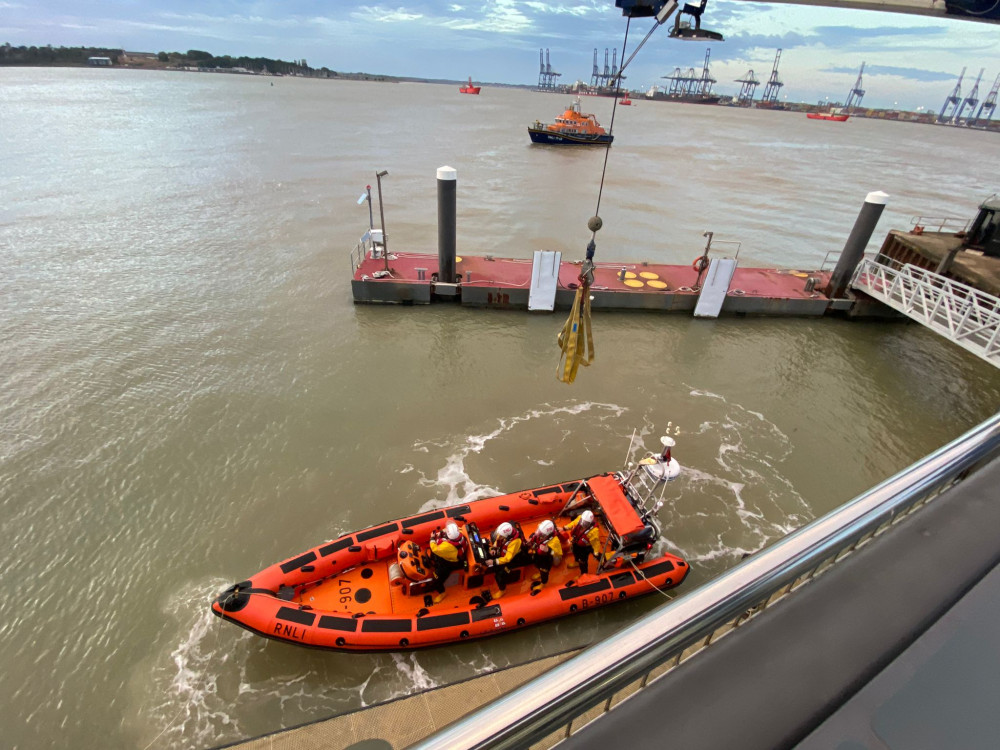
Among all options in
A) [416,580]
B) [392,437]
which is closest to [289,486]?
[392,437]

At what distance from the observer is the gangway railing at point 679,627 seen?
91 cm

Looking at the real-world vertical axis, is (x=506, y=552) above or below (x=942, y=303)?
below

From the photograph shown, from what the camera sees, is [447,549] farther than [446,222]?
A: No

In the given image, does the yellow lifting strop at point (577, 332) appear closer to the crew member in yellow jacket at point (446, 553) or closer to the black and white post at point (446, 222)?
the crew member in yellow jacket at point (446, 553)

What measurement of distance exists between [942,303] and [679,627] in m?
17.5

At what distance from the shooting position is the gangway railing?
91 cm

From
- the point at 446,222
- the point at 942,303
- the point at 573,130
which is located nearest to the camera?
the point at 942,303

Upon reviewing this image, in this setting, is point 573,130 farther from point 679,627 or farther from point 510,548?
point 679,627

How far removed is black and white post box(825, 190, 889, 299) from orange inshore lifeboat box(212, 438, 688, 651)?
13770 mm

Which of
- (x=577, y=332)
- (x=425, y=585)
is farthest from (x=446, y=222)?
(x=425, y=585)

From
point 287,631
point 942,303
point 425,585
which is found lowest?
point 287,631

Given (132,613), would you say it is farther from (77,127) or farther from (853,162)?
(853,162)

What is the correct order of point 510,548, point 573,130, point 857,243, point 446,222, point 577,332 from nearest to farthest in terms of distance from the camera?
1. point 510,548
2. point 577,332
3. point 446,222
4. point 857,243
5. point 573,130

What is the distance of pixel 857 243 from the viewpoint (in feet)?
53.5
